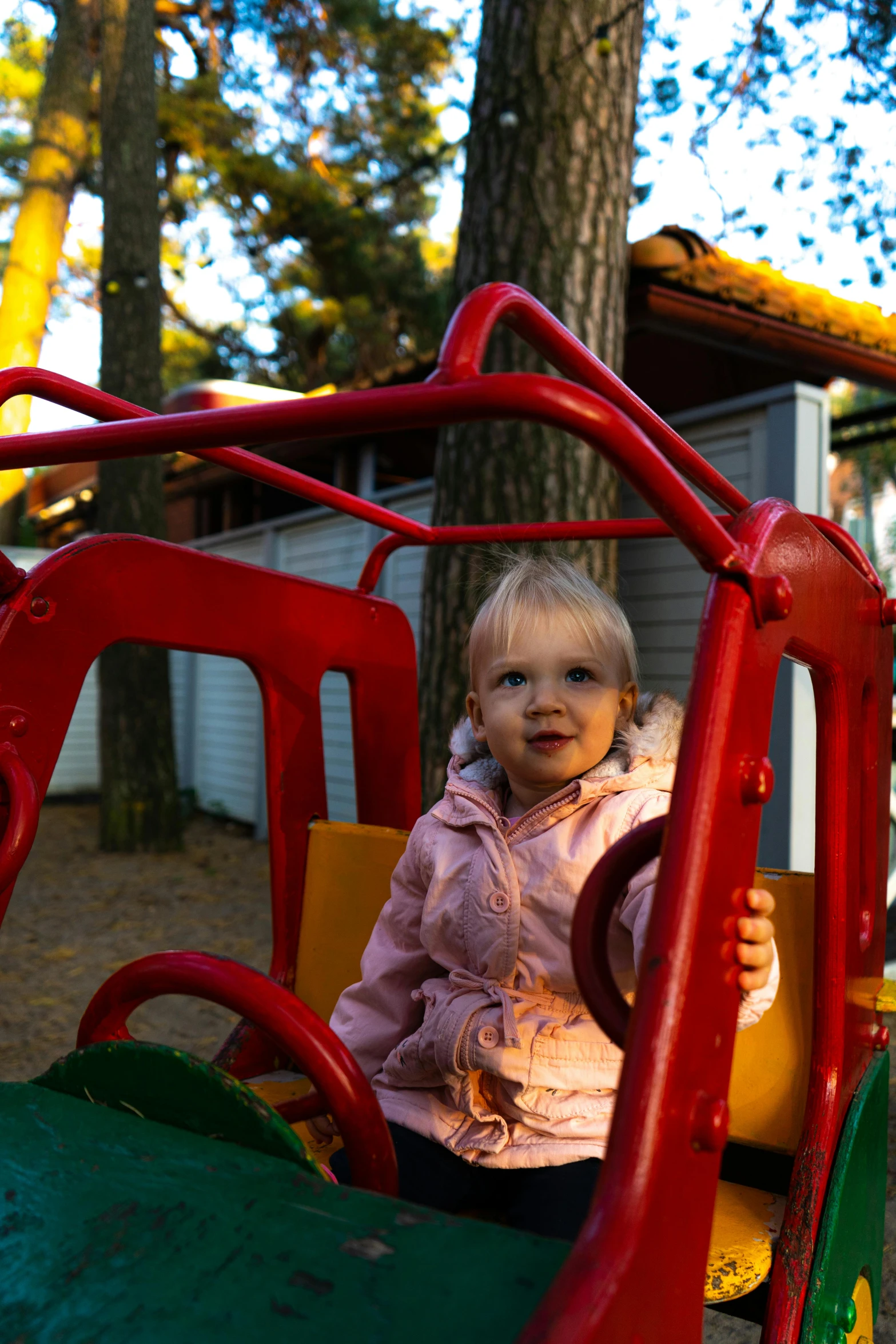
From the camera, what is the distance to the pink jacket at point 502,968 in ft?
4.50

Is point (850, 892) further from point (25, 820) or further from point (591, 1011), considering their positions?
point (25, 820)

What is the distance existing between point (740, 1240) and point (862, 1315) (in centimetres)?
39

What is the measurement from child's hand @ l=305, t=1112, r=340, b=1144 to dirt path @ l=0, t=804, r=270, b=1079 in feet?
6.18

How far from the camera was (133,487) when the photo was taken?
6.44 metres

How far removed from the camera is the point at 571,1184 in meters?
1.30

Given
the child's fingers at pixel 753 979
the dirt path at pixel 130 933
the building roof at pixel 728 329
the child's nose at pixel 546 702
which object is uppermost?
the building roof at pixel 728 329

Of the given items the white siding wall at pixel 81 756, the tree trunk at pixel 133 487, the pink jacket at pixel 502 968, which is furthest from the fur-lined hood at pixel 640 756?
the white siding wall at pixel 81 756

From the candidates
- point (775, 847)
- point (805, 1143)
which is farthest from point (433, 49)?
point (805, 1143)

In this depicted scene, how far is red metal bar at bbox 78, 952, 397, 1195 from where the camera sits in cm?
95

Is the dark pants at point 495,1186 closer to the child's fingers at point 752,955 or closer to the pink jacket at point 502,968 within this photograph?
the pink jacket at point 502,968

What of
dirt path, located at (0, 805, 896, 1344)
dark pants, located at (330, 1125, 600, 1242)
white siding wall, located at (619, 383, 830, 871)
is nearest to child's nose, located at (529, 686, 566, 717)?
dark pants, located at (330, 1125, 600, 1242)

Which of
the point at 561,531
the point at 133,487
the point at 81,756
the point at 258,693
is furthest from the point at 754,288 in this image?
the point at 81,756

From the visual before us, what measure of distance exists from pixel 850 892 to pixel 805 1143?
335mm

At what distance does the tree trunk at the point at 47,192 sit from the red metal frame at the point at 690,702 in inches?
264
